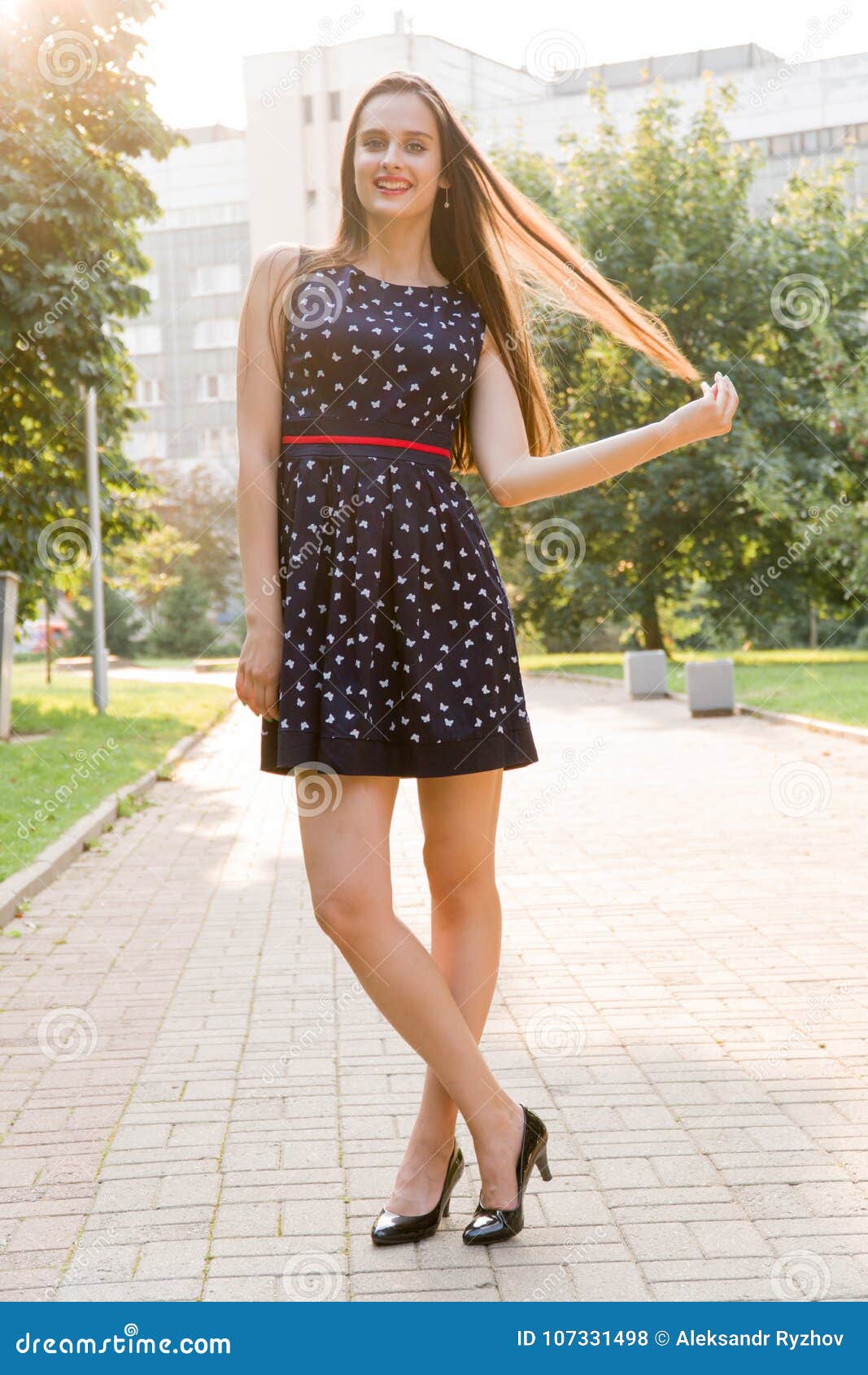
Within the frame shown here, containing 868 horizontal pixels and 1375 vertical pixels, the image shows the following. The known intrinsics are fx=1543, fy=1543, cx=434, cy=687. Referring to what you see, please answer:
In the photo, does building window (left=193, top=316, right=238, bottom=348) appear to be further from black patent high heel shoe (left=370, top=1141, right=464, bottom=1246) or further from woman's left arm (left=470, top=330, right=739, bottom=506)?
black patent high heel shoe (left=370, top=1141, right=464, bottom=1246)

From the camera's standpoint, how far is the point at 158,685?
2811cm

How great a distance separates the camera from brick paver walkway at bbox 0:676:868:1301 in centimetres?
298

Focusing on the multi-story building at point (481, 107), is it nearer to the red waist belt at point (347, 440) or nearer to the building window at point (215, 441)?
the building window at point (215, 441)

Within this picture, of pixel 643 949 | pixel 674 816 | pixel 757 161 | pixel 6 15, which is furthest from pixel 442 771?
pixel 757 161

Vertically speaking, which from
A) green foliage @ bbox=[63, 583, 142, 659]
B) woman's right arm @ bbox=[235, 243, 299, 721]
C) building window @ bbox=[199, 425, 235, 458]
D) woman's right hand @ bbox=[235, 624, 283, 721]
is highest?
building window @ bbox=[199, 425, 235, 458]

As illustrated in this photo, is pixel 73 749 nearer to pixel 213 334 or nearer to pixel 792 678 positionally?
pixel 792 678

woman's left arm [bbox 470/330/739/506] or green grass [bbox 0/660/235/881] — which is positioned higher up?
woman's left arm [bbox 470/330/739/506]

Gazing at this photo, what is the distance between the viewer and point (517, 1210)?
3.08 m

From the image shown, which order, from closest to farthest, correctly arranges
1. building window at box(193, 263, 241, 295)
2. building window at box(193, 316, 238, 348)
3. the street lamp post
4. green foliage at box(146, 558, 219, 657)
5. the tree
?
the tree → the street lamp post → green foliage at box(146, 558, 219, 657) → building window at box(193, 316, 238, 348) → building window at box(193, 263, 241, 295)

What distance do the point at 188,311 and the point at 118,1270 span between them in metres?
74.9

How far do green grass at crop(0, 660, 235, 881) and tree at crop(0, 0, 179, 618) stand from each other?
1859 mm

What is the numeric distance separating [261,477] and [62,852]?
582cm

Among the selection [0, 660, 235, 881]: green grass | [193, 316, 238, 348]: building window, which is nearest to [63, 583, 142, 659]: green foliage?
[0, 660, 235, 881]: green grass

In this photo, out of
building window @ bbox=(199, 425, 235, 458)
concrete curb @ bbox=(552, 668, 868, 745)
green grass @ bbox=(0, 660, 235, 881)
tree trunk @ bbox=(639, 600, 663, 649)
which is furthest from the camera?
building window @ bbox=(199, 425, 235, 458)
